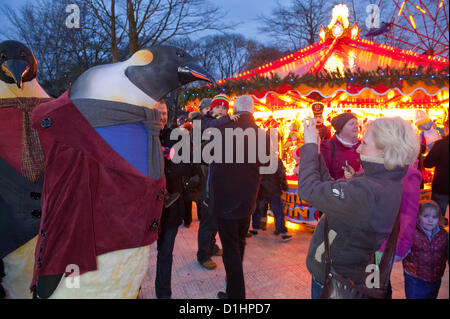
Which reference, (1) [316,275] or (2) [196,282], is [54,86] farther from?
(1) [316,275]

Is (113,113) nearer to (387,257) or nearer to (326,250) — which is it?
(326,250)

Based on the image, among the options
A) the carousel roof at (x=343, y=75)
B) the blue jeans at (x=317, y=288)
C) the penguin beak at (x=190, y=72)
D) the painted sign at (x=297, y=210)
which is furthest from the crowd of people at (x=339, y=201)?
the carousel roof at (x=343, y=75)

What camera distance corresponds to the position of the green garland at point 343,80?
3.95m

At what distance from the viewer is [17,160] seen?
1.65 metres

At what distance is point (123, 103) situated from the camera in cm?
127

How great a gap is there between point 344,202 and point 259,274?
2.23 meters

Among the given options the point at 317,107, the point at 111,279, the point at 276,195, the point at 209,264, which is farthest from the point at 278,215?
the point at 111,279

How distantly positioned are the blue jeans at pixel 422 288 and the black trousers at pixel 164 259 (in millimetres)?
2138

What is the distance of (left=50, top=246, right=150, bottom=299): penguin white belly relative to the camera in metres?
1.24

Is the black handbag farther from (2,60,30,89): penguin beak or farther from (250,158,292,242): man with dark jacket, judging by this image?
(2,60,30,89): penguin beak

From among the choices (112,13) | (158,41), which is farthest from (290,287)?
(158,41)

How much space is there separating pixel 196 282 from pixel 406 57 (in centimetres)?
623

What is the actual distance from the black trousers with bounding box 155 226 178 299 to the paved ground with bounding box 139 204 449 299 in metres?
0.26
